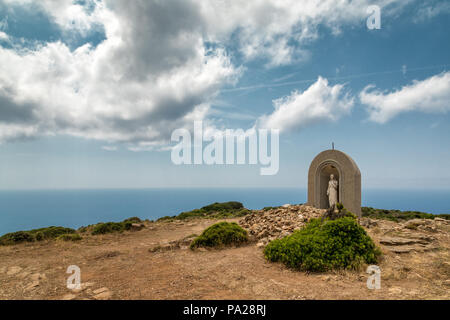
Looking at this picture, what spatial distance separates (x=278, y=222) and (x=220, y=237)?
11.0 feet

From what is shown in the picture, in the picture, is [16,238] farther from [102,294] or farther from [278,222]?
[278,222]

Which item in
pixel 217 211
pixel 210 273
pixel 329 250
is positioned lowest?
pixel 217 211

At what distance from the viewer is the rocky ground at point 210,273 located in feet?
15.8

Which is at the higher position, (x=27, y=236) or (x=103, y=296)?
(x=103, y=296)

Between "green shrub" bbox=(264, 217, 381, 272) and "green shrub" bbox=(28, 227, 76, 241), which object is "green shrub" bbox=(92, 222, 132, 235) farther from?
"green shrub" bbox=(264, 217, 381, 272)

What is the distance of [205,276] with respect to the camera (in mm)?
5836

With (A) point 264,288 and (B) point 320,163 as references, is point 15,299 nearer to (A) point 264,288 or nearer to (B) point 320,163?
(A) point 264,288

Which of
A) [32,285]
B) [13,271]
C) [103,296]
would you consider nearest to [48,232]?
[13,271]

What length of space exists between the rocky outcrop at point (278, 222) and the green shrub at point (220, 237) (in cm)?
87

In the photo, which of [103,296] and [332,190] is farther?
[332,190]

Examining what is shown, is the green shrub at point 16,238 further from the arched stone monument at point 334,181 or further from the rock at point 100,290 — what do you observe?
the arched stone monument at point 334,181

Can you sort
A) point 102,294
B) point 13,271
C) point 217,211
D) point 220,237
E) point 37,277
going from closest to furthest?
point 102,294
point 37,277
point 13,271
point 220,237
point 217,211

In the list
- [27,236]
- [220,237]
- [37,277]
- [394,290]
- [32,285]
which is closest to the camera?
[394,290]

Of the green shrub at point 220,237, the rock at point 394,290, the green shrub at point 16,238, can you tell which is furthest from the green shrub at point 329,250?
the green shrub at point 16,238
